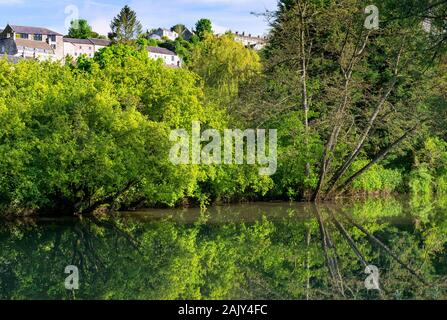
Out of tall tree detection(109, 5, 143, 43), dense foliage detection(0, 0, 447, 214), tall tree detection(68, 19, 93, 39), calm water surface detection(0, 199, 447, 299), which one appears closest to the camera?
calm water surface detection(0, 199, 447, 299)

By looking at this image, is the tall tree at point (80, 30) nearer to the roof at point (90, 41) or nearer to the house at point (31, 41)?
the roof at point (90, 41)

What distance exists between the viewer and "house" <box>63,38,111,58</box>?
102062mm

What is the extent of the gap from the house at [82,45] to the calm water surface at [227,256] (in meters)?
83.4

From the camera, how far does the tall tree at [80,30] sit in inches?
4308

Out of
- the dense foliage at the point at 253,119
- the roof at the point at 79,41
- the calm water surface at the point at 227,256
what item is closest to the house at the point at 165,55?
the roof at the point at 79,41

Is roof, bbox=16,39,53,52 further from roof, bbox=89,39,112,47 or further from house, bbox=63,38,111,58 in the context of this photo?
roof, bbox=89,39,112,47

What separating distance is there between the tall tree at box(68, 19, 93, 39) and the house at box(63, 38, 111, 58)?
4541 millimetres

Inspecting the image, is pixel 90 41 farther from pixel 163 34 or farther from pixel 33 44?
pixel 163 34

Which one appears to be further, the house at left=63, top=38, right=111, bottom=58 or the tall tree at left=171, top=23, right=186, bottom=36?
the tall tree at left=171, top=23, right=186, bottom=36
